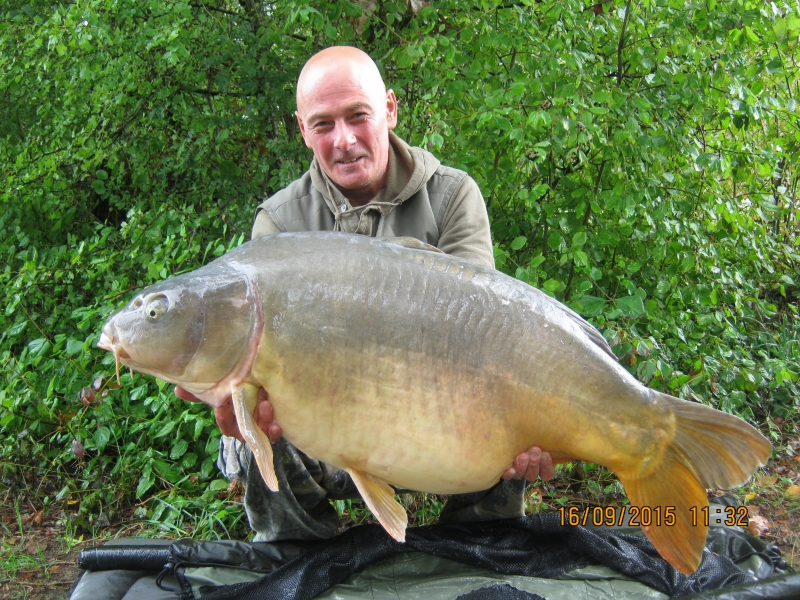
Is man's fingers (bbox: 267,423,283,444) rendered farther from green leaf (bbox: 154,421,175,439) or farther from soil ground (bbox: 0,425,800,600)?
green leaf (bbox: 154,421,175,439)

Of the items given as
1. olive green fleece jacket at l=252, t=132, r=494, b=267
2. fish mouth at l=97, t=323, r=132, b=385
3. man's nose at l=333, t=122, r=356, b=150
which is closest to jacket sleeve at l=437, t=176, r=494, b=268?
olive green fleece jacket at l=252, t=132, r=494, b=267

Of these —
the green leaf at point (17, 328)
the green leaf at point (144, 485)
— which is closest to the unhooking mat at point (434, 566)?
the green leaf at point (144, 485)

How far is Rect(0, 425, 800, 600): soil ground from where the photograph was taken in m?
2.15

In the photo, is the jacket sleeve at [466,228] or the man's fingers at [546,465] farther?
the jacket sleeve at [466,228]

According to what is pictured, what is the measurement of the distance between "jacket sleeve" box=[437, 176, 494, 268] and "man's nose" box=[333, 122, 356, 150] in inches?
13.8

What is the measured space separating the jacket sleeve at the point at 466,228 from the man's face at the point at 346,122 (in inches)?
9.6

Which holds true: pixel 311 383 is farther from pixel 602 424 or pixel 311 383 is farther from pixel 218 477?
pixel 218 477

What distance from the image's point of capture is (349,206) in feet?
6.46

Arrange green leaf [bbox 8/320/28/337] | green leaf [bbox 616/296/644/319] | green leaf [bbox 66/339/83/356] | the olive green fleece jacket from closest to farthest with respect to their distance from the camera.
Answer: the olive green fleece jacket, green leaf [bbox 616/296/644/319], green leaf [bbox 66/339/83/356], green leaf [bbox 8/320/28/337]

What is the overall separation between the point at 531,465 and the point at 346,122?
0.99 meters

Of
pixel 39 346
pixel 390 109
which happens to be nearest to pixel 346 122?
pixel 390 109

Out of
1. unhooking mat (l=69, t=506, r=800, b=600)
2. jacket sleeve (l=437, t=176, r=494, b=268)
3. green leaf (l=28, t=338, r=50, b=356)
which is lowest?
unhooking mat (l=69, t=506, r=800, b=600)

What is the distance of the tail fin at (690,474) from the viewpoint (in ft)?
4.66
